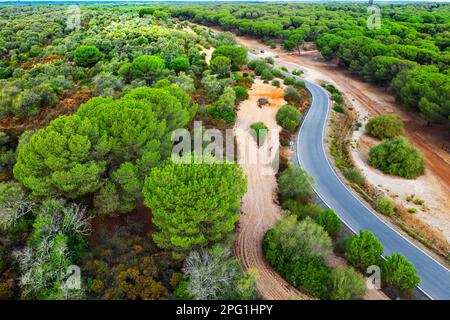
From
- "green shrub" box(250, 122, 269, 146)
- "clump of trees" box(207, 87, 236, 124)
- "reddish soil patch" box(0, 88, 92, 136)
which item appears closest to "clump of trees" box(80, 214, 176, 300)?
"green shrub" box(250, 122, 269, 146)

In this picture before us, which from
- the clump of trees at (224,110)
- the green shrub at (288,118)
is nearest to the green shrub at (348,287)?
the green shrub at (288,118)

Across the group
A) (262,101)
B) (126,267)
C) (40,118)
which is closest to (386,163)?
(262,101)

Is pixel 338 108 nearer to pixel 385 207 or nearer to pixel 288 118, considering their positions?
pixel 288 118

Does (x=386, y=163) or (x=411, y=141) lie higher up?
(x=386, y=163)

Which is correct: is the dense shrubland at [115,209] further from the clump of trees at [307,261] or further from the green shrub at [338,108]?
the green shrub at [338,108]

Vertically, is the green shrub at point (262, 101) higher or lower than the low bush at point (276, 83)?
lower

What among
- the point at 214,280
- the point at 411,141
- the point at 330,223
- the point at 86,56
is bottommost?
the point at 411,141
